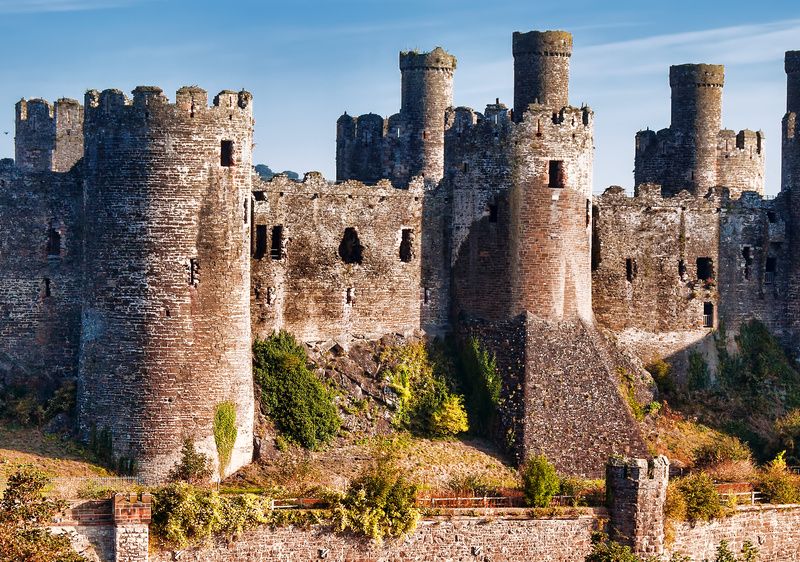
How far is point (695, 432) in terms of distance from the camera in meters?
55.9

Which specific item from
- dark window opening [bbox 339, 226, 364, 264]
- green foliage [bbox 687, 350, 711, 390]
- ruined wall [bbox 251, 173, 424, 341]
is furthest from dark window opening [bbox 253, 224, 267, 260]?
green foliage [bbox 687, 350, 711, 390]

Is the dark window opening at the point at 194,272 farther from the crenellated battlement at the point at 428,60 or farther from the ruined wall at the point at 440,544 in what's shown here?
the crenellated battlement at the point at 428,60

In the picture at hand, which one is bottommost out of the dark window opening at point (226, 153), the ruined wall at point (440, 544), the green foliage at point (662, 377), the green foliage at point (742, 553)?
the green foliage at point (742, 553)

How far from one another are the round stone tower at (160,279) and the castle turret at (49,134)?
14601 millimetres

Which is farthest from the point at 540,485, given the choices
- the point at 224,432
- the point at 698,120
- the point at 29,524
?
the point at 698,120

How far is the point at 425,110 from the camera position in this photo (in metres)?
61.9

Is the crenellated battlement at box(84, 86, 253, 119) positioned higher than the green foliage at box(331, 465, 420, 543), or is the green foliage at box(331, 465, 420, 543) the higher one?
the crenellated battlement at box(84, 86, 253, 119)

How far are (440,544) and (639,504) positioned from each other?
505 cm

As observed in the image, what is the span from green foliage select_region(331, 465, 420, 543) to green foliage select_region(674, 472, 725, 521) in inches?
283

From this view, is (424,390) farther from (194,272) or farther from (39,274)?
(39,274)

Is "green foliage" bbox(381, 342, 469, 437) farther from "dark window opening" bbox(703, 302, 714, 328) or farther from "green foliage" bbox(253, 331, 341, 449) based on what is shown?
"dark window opening" bbox(703, 302, 714, 328)

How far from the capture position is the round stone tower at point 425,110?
6169cm

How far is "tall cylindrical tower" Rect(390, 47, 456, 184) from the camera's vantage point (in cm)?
6166

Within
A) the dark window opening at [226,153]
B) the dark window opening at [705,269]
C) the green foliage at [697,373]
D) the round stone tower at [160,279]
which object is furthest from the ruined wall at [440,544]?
the dark window opening at [705,269]
